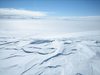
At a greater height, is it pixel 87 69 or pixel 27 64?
pixel 27 64

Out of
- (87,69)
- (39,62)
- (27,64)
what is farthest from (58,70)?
(27,64)

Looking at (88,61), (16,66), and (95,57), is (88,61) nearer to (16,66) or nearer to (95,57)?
(95,57)

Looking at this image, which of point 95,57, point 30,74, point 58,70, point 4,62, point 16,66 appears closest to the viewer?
point 30,74

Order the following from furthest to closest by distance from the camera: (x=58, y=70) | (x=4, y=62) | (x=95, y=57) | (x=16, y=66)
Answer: (x=95, y=57) < (x=4, y=62) < (x=16, y=66) < (x=58, y=70)

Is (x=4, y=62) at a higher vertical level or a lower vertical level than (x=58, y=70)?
higher

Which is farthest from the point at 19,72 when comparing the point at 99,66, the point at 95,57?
the point at 95,57

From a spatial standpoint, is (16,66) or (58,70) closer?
(58,70)

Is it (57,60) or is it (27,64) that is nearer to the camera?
(27,64)

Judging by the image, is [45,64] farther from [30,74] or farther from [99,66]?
[99,66]

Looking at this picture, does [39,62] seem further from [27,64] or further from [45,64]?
[27,64]
